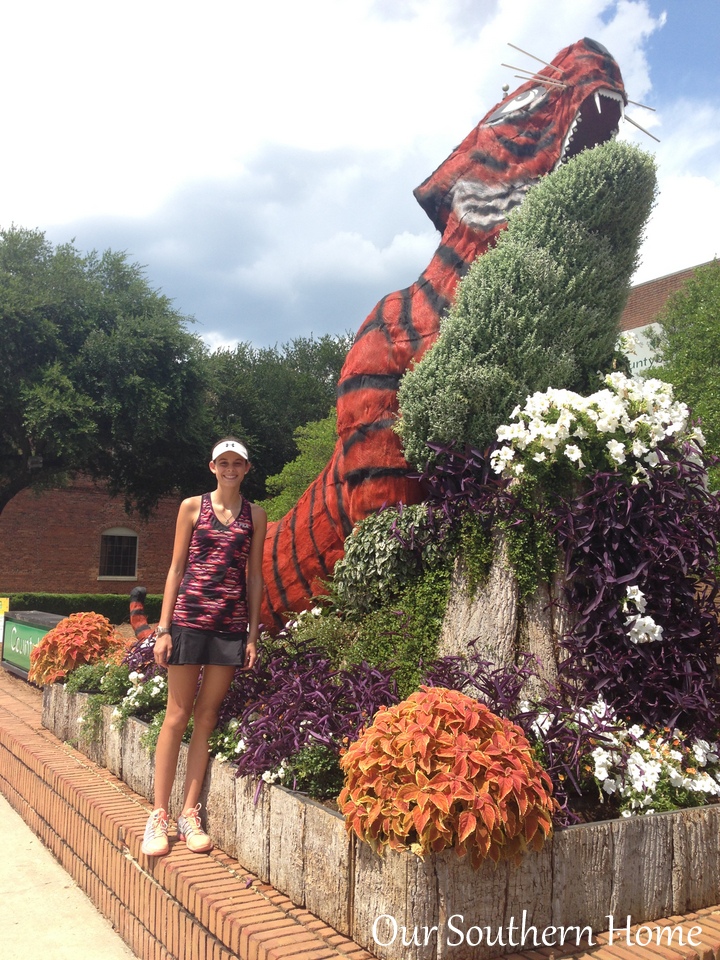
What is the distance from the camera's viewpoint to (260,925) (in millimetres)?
2529

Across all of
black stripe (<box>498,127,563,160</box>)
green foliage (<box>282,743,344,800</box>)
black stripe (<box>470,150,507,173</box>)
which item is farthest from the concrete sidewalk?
black stripe (<box>498,127,563,160</box>)

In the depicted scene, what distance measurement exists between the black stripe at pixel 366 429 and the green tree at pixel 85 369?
13346 millimetres

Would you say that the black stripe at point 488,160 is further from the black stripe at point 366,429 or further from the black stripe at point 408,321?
the black stripe at point 366,429

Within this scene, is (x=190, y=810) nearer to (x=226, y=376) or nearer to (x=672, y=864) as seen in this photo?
(x=672, y=864)

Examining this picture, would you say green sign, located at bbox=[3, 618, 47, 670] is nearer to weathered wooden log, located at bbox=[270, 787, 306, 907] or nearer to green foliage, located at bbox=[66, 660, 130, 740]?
green foliage, located at bbox=[66, 660, 130, 740]

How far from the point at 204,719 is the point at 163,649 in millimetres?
370

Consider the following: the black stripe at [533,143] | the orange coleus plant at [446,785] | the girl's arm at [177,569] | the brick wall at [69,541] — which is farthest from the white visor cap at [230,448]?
the brick wall at [69,541]

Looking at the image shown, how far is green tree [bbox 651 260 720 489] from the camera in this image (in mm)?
12820

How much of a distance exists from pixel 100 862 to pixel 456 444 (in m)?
2.62

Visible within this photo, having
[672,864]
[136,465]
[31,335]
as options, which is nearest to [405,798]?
[672,864]

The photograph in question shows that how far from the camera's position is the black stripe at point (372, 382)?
464 centimetres

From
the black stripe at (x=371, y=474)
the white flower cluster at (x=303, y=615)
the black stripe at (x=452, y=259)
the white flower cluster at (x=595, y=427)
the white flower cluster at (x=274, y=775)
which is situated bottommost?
the white flower cluster at (x=274, y=775)

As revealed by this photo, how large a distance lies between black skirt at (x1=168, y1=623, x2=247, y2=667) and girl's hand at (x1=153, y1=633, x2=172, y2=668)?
0.04 feet

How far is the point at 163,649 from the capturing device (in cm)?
333
